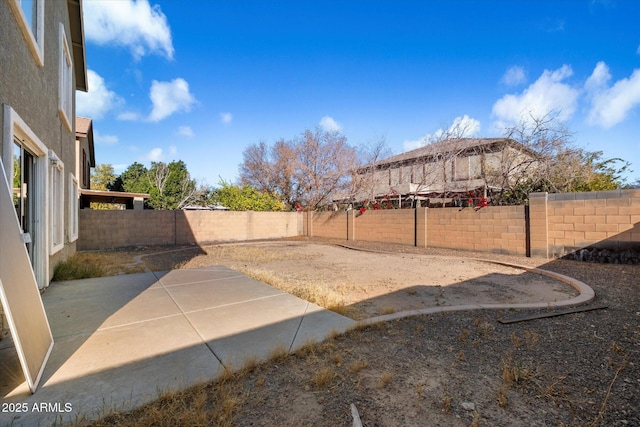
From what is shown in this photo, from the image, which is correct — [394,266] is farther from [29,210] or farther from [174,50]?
[174,50]

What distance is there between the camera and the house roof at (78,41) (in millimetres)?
7207

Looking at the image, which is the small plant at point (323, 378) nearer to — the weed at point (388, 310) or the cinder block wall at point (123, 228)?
the weed at point (388, 310)

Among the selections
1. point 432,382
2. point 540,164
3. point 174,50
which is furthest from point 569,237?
point 174,50

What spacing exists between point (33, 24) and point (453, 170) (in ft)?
49.8

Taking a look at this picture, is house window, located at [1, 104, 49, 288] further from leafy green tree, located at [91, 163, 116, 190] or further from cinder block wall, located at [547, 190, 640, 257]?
leafy green tree, located at [91, 163, 116, 190]

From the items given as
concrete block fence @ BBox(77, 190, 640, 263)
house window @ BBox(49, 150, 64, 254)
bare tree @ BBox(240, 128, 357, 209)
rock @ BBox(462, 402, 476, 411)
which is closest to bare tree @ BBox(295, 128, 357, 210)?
bare tree @ BBox(240, 128, 357, 209)

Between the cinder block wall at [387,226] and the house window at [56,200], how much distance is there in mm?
10720

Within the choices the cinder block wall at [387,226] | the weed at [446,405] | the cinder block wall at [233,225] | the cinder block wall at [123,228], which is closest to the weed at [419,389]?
the weed at [446,405]

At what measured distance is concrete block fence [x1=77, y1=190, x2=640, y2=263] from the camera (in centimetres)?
708

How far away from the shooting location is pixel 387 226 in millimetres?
12695

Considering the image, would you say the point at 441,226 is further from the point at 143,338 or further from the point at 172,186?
the point at 172,186

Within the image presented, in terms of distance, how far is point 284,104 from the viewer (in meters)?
15.8

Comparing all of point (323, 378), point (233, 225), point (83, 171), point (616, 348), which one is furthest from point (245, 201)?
point (616, 348)

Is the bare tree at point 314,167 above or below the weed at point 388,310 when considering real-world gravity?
above
